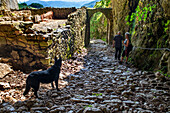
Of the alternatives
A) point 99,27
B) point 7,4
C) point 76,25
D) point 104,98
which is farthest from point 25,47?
point 99,27

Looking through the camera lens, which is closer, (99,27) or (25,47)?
(25,47)

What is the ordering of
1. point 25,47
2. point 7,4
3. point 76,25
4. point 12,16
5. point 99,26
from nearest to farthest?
point 25,47
point 12,16
point 76,25
point 7,4
point 99,26

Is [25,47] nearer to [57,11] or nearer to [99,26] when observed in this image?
[57,11]

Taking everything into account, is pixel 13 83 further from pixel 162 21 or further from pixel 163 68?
pixel 162 21

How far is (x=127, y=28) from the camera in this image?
9.07 metres

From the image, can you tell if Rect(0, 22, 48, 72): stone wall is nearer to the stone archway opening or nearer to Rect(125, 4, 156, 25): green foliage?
Rect(125, 4, 156, 25): green foliage

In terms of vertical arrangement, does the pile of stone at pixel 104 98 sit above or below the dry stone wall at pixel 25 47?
below

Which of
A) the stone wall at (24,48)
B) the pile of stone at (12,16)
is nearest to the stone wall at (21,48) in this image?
the stone wall at (24,48)

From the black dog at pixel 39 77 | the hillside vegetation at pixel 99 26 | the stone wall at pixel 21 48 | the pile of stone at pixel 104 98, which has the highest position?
the hillside vegetation at pixel 99 26

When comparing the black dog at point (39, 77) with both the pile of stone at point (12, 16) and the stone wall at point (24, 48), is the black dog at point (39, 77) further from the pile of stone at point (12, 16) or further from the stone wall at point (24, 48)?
the pile of stone at point (12, 16)

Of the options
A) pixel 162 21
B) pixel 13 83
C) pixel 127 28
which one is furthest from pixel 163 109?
pixel 127 28

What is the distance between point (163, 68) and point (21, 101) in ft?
15.3

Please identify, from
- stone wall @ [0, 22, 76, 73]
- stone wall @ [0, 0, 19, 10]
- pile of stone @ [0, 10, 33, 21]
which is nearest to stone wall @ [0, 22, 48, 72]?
stone wall @ [0, 22, 76, 73]

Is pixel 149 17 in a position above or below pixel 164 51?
above
